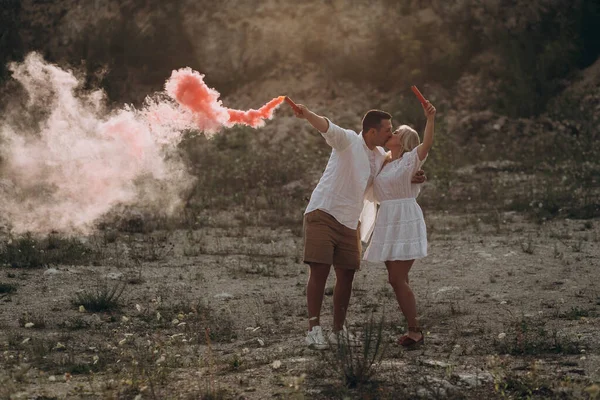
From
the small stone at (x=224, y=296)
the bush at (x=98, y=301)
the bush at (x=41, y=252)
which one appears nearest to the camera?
the bush at (x=98, y=301)

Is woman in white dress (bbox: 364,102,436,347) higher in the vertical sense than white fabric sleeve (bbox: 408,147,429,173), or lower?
lower

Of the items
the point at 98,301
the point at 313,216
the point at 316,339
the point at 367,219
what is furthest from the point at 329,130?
the point at 98,301

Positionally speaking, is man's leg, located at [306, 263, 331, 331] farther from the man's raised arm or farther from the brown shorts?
the man's raised arm

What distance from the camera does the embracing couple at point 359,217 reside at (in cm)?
568

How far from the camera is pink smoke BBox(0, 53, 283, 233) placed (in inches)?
263

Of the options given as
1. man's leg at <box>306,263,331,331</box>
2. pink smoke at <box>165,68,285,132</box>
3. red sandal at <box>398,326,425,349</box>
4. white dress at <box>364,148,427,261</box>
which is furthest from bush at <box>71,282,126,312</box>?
red sandal at <box>398,326,425,349</box>

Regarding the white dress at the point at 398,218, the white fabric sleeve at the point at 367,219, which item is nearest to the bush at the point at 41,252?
the white fabric sleeve at the point at 367,219

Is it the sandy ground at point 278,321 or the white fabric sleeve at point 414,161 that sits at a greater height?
the white fabric sleeve at point 414,161

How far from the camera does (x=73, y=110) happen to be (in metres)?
10.1

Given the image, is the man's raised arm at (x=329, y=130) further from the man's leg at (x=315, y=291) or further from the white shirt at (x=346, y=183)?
the man's leg at (x=315, y=291)

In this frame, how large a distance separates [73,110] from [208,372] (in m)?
5.96

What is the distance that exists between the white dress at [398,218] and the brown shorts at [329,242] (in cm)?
13

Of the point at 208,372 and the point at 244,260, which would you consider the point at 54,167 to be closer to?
the point at 244,260

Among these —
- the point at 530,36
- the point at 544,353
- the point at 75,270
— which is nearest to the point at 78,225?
the point at 75,270
